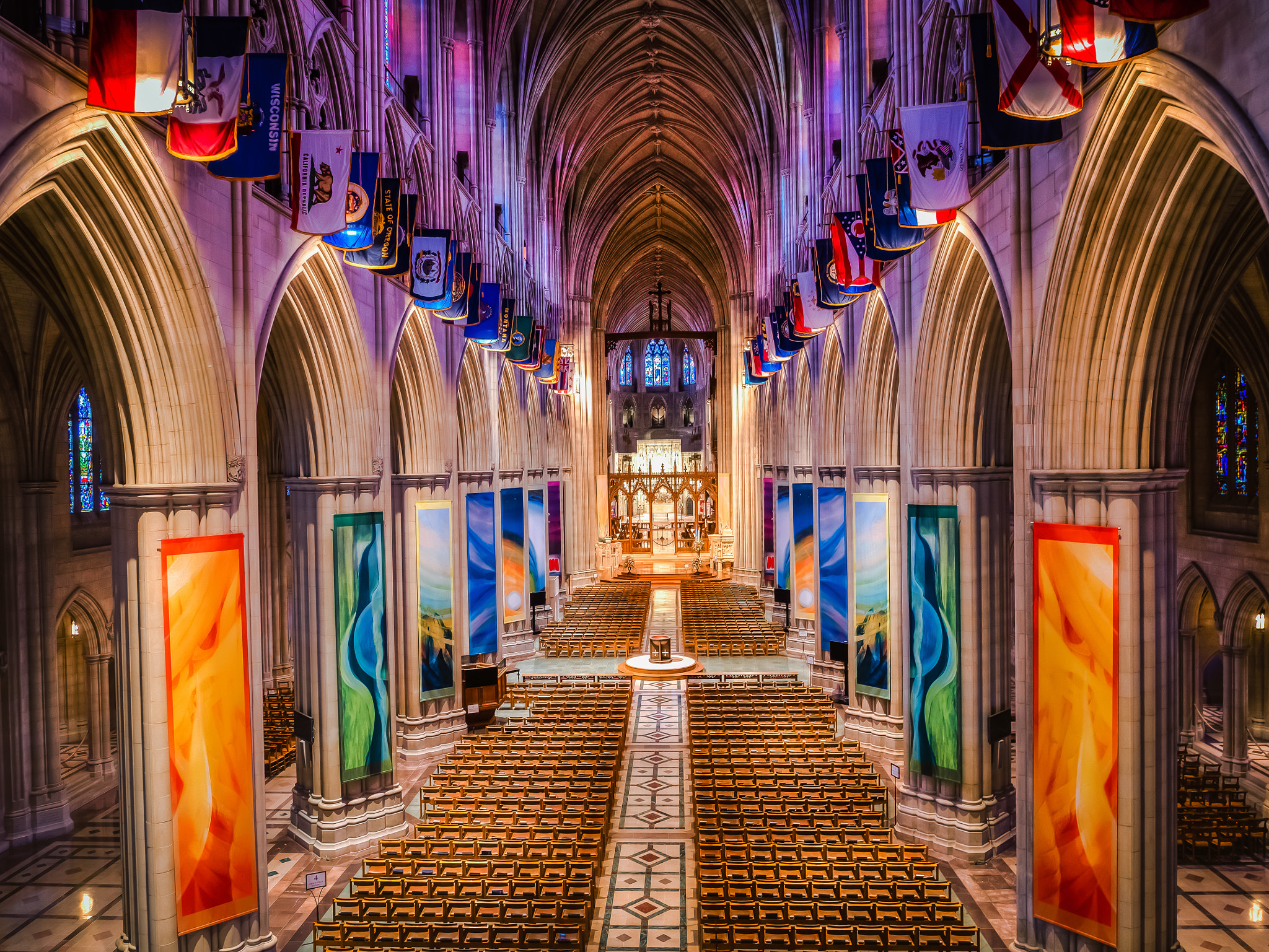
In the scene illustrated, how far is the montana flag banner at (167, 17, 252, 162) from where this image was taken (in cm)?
799

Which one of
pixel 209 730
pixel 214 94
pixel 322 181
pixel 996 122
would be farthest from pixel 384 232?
pixel 996 122

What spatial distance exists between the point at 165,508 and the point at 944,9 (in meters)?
13.1

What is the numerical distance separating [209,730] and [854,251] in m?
12.0

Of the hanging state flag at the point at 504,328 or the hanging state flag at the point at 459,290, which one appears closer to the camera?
the hanging state flag at the point at 459,290

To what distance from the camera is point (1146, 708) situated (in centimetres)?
871

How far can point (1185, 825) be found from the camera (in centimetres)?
1341

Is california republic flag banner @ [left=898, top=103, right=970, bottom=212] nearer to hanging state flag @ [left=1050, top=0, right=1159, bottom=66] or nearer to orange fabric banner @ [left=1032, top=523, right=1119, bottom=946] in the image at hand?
hanging state flag @ [left=1050, top=0, right=1159, bottom=66]

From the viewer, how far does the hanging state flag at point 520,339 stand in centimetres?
2366

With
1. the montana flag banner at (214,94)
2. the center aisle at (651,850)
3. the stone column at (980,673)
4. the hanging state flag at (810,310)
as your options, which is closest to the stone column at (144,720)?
the montana flag banner at (214,94)

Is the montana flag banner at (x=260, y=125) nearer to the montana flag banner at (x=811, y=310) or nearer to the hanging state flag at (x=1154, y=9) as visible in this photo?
the hanging state flag at (x=1154, y=9)

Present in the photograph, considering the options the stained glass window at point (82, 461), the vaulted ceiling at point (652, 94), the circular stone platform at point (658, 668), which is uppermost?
the vaulted ceiling at point (652, 94)

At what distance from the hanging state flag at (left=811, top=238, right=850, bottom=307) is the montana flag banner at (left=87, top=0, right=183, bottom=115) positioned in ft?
38.1

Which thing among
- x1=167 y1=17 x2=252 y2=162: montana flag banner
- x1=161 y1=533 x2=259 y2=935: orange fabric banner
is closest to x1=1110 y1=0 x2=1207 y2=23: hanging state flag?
x1=167 y1=17 x2=252 y2=162: montana flag banner

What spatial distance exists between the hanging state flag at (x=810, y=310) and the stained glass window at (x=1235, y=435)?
28.1 feet
